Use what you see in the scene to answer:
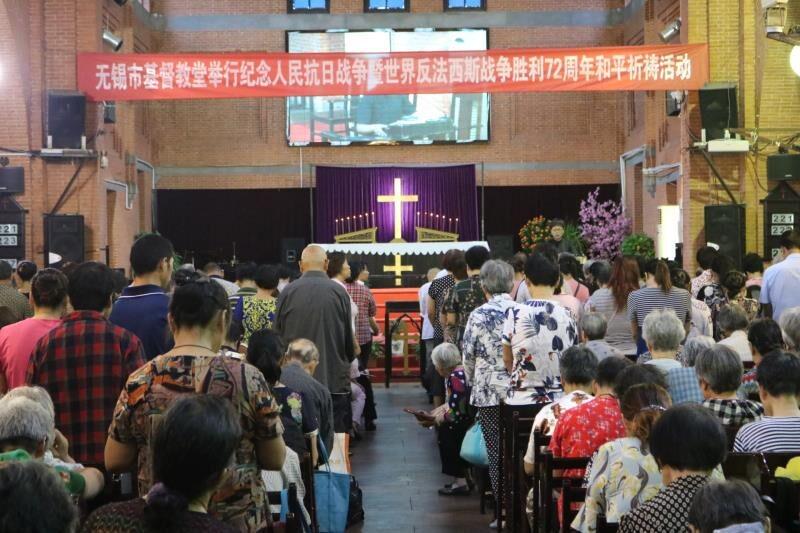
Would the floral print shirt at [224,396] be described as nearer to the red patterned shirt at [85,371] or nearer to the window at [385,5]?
the red patterned shirt at [85,371]

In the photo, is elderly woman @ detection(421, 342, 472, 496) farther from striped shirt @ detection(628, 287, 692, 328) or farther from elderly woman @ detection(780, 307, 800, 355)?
elderly woman @ detection(780, 307, 800, 355)

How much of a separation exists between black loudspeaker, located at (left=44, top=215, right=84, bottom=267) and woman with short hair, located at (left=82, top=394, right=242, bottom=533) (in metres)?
14.7

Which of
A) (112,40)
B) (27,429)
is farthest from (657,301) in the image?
(112,40)

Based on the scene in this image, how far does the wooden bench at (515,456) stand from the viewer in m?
6.30

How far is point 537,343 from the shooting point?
6.73 metres

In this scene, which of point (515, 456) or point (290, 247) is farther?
point (290, 247)

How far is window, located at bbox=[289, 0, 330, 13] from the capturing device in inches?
972

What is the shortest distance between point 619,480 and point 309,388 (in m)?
2.14

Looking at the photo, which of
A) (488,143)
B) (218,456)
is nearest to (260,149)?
(488,143)

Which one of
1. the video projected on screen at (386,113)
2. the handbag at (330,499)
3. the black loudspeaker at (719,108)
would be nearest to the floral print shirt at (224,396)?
the handbag at (330,499)

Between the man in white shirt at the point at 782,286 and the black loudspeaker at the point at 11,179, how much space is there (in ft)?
36.6

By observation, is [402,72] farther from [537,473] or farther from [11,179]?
[537,473]

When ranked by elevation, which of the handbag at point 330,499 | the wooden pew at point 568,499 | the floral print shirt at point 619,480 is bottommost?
the handbag at point 330,499

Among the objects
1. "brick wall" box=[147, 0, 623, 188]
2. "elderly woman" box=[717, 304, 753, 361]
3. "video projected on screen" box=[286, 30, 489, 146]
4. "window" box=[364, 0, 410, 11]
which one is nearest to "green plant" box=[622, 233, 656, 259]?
"brick wall" box=[147, 0, 623, 188]
